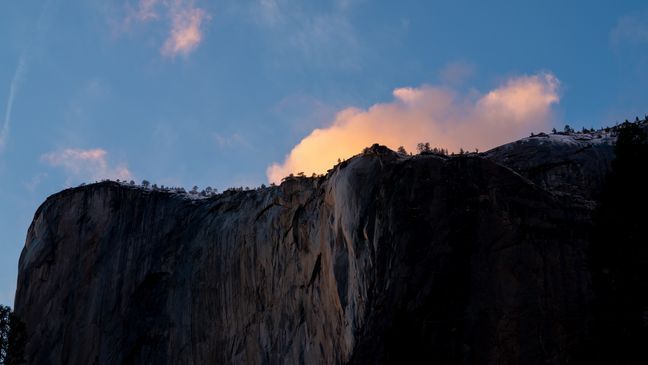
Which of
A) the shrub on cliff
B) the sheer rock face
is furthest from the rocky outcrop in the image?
the shrub on cliff

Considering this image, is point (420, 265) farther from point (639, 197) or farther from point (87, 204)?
point (87, 204)

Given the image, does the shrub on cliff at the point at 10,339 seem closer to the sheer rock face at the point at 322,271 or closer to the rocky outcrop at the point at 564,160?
the sheer rock face at the point at 322,271

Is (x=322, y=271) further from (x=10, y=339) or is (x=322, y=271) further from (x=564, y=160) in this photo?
(x=10, y=339)

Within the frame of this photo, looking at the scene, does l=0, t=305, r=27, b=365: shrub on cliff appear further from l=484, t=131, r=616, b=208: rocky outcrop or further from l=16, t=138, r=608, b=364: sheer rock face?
l=484, t=131, r=616, b=208: rocky outcrop

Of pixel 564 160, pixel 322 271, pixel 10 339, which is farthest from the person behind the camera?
pixel 10 339

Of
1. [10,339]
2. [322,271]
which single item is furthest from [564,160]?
[10,339]

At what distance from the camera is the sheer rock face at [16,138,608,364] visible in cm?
2831

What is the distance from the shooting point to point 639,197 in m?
28.8

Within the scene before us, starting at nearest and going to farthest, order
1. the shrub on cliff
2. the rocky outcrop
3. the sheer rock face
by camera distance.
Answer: the sheer rock face < the rocky outcrop < the shrub on cliff

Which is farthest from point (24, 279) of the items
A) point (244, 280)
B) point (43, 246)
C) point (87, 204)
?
point (244, 280)

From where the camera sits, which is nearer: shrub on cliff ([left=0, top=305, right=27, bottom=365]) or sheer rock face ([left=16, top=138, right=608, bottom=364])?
sheer rock face ([left=16, top=138, right=608, bottom=364])

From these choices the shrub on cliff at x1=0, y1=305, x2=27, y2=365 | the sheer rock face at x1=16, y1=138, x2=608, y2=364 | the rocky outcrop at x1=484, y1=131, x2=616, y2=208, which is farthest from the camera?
the shrub on cliff at x1=0, y1=305, x2=27, y2=365

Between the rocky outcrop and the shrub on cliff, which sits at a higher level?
the rocky outcrop

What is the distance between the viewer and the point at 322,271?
3738cm
